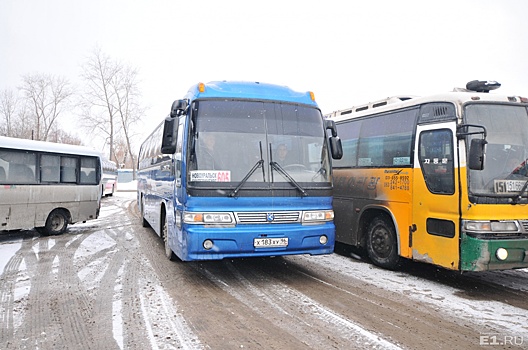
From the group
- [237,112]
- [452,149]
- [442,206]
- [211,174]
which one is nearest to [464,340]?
[442,206]

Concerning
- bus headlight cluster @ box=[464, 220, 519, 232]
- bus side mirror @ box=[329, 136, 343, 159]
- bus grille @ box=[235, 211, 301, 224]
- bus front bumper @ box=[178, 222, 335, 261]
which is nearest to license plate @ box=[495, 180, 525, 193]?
bus headlight cluster @ box=[464, 220, 519, 232]

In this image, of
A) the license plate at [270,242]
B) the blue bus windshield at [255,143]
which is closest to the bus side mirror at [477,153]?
the blue bus windshield at [255,143]

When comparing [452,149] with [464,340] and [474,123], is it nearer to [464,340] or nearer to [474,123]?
[474,123]

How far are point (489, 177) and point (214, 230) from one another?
416 cm

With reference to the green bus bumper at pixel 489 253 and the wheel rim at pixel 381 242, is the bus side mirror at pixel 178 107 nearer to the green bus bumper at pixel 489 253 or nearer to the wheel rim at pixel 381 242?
the wheel rim at pixel 381 242

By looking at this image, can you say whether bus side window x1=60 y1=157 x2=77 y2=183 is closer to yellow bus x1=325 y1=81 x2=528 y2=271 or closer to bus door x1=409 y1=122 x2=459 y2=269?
yellow bus x1=325 y1=81 x2=528 y2=271

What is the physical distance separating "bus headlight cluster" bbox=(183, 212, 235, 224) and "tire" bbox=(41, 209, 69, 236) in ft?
24.5

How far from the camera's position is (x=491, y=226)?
231 inches

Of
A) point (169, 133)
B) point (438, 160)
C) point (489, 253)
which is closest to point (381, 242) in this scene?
point (438, 160)

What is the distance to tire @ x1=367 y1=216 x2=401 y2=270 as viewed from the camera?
759 cm

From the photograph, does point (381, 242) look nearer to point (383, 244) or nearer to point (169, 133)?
point (383, 244)

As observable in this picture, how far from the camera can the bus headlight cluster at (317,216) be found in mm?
6376

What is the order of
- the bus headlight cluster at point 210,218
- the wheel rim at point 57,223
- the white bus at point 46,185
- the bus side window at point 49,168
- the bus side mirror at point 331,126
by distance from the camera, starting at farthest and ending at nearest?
the wheel rim at point 57,223
the bus side window at point 49,168
the white bus at point 46,185
the bus side mirror at point 331,126
the bus headlight cluster at point 210,218

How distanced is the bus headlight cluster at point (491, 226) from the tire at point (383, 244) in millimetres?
1778
